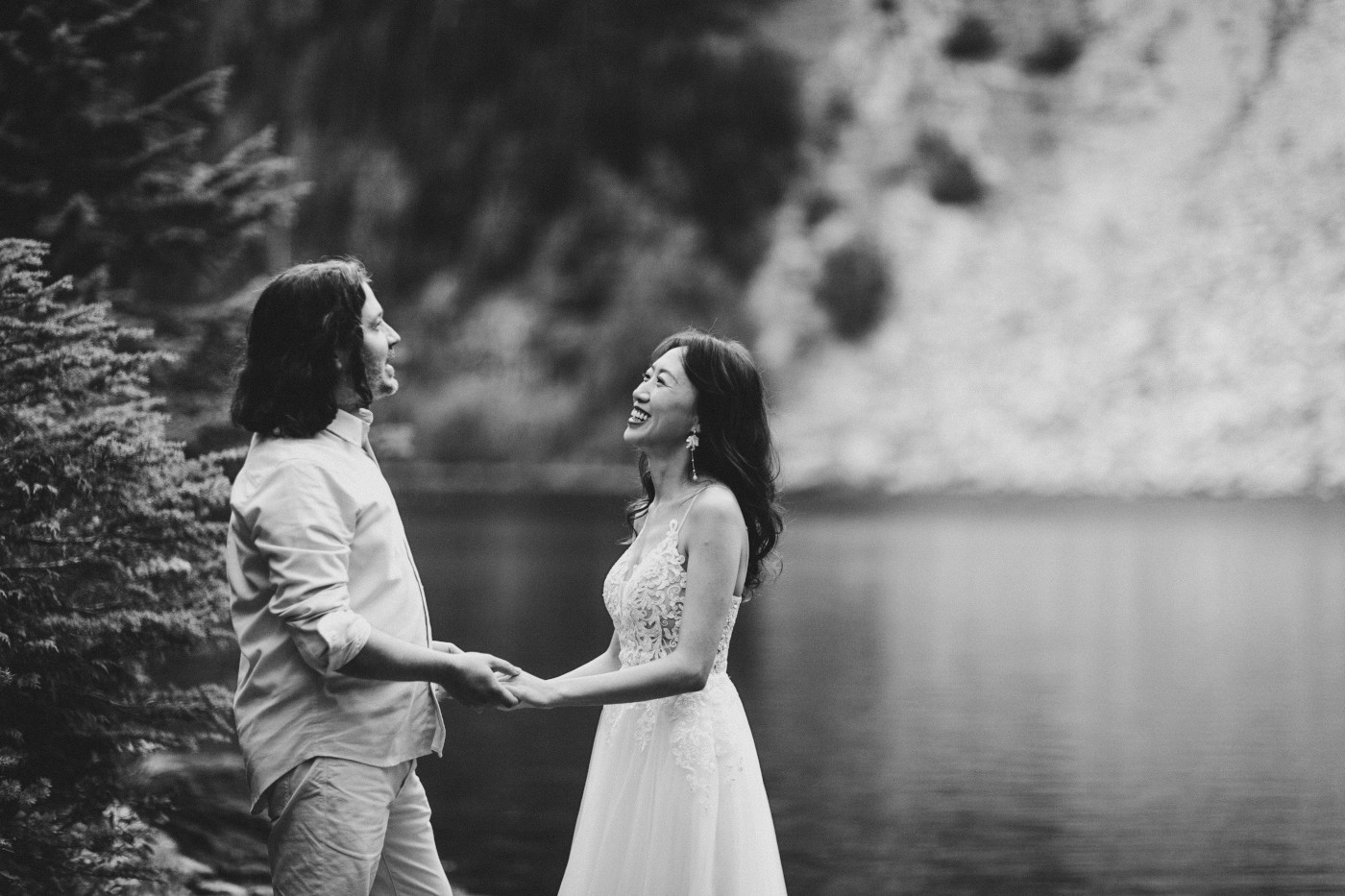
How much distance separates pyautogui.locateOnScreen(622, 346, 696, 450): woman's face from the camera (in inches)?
152

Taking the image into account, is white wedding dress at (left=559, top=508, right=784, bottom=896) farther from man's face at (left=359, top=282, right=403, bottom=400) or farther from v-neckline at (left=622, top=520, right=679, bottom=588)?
A: man's face at (left=359, top=282, right=403, bottom=400)

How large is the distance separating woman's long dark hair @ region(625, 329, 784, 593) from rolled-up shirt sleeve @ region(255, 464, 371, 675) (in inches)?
42.9

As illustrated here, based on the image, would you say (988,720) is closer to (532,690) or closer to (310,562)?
(532,690)

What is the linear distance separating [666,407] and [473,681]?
3.17 ft

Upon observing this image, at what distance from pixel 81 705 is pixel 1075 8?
45.9m

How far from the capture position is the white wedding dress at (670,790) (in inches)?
147

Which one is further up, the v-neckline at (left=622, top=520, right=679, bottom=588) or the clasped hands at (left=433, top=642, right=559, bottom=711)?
the v-neckline at (left=622, top=520, right=679, bottom=588)

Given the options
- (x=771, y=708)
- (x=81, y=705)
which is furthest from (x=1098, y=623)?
(x=81, y=705)

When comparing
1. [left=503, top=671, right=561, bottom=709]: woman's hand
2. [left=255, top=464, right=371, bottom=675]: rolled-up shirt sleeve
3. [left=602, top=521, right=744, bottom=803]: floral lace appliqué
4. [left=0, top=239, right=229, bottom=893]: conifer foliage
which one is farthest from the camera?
[left=0, top=239, right=229, bottom=893]: conifer foliage

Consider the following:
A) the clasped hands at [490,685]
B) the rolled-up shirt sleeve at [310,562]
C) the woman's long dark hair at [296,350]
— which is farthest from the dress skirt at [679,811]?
the woman's long dark hair at [296,350]

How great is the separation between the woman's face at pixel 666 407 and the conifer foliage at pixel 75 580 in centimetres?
193

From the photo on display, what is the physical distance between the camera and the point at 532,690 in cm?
357

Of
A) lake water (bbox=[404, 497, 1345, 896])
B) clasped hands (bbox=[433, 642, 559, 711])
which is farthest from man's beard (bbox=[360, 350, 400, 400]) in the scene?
lake water (bbox=[404, 497, 1345, 896])

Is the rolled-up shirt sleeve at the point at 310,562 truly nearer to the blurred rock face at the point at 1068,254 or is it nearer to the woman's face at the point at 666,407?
the woman's face at the point at 666,407
